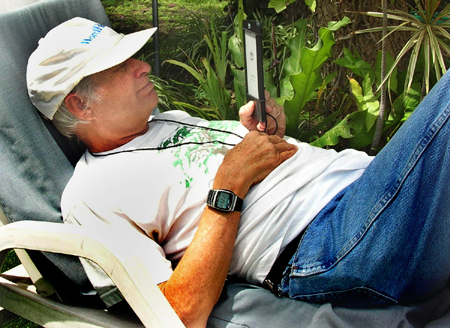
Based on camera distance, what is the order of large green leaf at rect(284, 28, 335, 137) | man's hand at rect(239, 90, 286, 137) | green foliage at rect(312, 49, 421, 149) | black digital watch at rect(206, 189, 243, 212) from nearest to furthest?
black digital watch at rect(206, 189, 243, 212) → man's hand at rect(239, 90, 286, 137) → large green leaf at rect(284, 28, 335, 137) → green foliage at rect(312, 49, 421, 149)

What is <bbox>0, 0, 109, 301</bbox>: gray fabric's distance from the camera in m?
1.87

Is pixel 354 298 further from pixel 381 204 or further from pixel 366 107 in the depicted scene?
pixel 366 107

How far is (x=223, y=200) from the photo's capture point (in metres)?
1.71

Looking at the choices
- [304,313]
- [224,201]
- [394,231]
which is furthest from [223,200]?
[394,231]

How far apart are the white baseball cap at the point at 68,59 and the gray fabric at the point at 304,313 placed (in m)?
0.92

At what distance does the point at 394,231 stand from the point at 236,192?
531 mm

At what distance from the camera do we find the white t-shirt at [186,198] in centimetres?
171

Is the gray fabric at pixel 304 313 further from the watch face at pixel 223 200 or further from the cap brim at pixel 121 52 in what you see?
the cap brim at pixel 121 52

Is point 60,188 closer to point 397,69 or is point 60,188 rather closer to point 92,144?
point 92,144

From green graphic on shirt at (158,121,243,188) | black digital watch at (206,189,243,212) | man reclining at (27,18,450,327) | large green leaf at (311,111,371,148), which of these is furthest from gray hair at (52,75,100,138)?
large green leaf at (311,111,371,148)

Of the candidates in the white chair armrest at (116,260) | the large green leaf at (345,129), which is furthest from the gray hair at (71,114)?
the large green leaf at (345,129)

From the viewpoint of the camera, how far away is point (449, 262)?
4.90 ft

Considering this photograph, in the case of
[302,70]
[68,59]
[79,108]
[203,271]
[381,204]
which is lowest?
[203,271]

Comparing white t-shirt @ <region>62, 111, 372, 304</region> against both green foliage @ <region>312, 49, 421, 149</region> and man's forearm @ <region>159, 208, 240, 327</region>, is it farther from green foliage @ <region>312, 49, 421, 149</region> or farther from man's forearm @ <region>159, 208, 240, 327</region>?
green foliage @ <region>312, 49, 421, 149</region>
